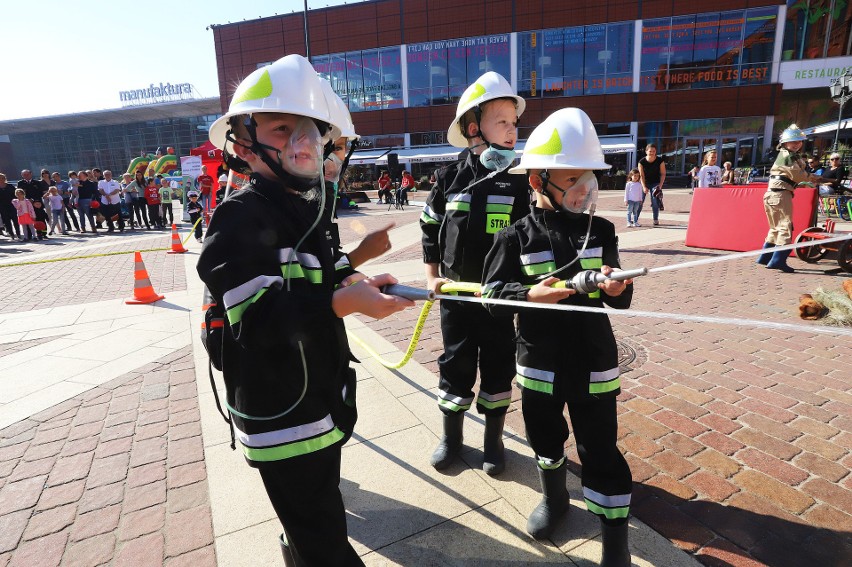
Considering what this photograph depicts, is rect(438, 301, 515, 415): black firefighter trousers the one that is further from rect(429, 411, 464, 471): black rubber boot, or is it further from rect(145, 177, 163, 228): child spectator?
rect(145, 177, 163, 228): child spectator

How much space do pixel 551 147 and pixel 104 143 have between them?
84.9 m

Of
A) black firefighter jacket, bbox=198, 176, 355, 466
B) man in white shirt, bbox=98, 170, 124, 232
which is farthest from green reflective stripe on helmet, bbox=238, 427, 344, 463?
man in white shirt, bbox=98, 170, 124, 232

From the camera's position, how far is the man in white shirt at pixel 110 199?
16609 mm

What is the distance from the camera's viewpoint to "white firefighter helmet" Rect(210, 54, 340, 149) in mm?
1601

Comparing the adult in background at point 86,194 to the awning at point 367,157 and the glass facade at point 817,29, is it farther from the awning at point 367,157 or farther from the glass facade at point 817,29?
the glass facade at point 817,29

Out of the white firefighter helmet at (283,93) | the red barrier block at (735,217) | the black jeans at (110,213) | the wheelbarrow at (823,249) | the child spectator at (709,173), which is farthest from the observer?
the black jeans at (110,213)

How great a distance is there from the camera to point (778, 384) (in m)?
3.97

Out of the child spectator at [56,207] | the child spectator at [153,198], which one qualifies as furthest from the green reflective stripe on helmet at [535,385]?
the child spectator at [56,207]

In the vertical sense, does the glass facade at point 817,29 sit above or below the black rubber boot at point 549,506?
above

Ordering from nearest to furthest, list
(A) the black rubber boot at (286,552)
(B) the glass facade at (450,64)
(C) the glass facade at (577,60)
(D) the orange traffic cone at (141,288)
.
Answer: (A) the black rubber boot at (286,552) → (D) the orange traffic cone at (141,288) → (C) the glass facade at (577,60) → (B) the glass facade at (450,64)

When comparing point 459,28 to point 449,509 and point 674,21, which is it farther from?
point 449,509

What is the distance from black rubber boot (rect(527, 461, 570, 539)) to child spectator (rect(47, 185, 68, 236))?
19.4 metres

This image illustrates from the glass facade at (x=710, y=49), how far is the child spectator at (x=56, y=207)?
32.3m

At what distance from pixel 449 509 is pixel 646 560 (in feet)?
3.22
